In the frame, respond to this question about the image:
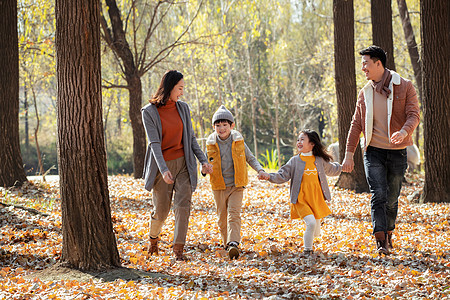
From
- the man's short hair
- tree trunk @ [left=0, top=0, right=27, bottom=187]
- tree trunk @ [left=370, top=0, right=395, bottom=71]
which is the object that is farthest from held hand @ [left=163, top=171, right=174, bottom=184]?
tree trunk @ [left=370, top=0, right=395, bottom=71]

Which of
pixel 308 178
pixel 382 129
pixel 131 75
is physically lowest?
pixel 308 178

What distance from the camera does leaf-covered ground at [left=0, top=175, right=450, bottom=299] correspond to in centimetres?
412

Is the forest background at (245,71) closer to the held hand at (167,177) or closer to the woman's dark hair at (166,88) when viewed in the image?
the woman's dark hair at (166,88)

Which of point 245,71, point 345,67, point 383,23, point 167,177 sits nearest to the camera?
point 167,177

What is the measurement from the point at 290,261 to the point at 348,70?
21.9ft

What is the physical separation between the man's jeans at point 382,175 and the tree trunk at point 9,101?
22.1 ft

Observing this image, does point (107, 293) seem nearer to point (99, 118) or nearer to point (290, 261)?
point (99, 118)

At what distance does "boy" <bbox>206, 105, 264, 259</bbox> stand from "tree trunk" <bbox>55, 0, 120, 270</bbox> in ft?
5.62

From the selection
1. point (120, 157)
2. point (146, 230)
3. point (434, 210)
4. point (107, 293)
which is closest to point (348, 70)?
point (434, 210)

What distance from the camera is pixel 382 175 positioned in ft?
18.8

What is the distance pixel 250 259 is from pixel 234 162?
114cm

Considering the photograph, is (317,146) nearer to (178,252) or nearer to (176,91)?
(176,91)

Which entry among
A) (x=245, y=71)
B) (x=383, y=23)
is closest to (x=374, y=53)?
(x=383, y=23)

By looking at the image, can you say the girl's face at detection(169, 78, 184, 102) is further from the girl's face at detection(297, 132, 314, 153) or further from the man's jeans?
the man's jeans
